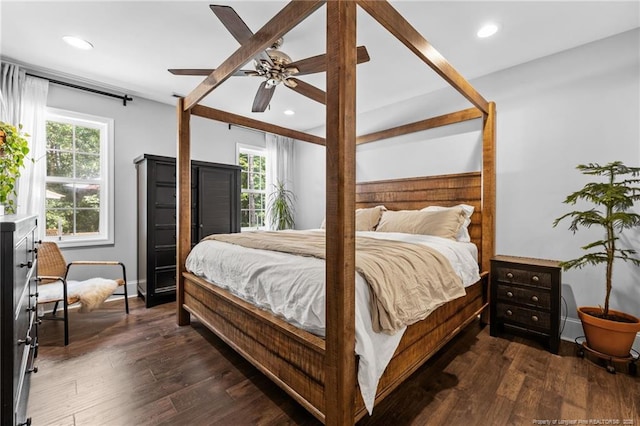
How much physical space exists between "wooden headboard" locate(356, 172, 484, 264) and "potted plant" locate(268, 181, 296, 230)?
1614 millimetres

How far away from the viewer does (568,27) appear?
2.30 meters

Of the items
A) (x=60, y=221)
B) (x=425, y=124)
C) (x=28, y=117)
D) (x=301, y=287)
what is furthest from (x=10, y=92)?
(x=425, y=124)

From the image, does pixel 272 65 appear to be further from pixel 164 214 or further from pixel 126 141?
pixel 126 141

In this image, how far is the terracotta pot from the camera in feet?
6.52

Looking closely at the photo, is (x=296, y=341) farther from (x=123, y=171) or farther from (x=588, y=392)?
(x=123, y=171)

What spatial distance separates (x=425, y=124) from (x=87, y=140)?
4267 millimetres

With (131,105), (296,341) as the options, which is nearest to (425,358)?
(296,341)

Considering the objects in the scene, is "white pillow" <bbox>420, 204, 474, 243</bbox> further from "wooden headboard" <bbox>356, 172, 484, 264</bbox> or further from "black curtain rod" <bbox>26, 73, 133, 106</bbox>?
"black curtain rod" <bbox>26, 73, 133, 106</bbox>

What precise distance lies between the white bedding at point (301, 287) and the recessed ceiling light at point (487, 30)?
1837 millimetres

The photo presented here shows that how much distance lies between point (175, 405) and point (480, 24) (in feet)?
11.5

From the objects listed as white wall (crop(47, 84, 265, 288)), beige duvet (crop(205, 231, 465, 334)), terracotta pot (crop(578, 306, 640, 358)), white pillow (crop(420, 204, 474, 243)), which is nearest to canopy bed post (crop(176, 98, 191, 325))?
beige duvet (crop(205, 231, 465, 334))

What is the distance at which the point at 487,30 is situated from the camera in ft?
7.72

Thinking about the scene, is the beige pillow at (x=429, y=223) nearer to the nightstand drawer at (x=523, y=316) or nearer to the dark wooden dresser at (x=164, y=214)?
the nightstand drawer at (x=523, y=316)

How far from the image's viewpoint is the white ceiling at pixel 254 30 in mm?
2111
